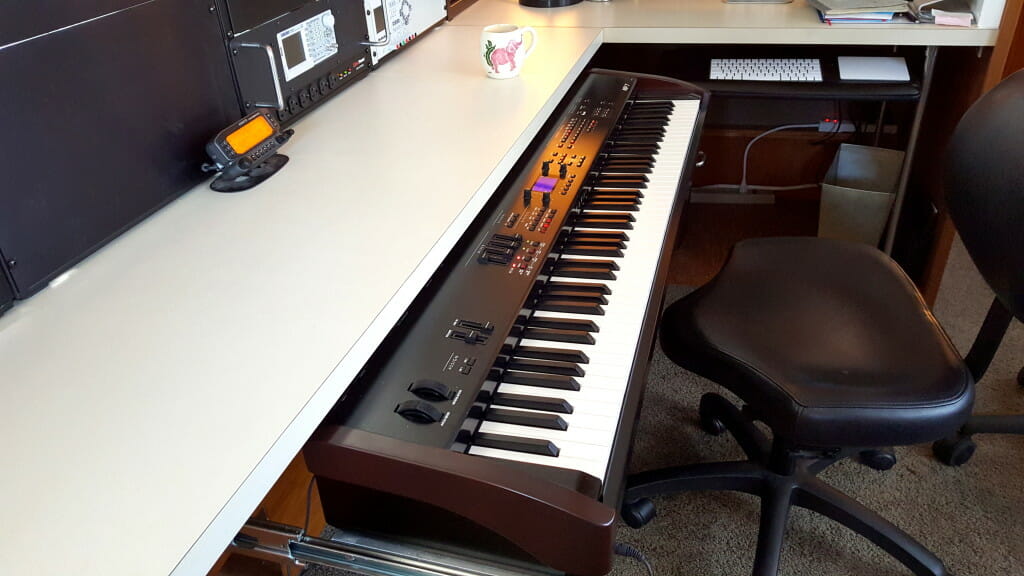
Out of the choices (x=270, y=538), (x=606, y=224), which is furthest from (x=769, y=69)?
(x=270, y=538)

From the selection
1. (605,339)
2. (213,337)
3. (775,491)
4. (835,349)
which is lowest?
(775,491)

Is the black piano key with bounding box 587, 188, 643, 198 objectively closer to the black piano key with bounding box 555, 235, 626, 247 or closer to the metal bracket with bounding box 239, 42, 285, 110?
the black piano key with bounding box 555, 235, 626, 247

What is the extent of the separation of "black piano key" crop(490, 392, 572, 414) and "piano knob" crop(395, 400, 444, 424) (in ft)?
0.39

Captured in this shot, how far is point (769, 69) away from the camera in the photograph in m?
1.85

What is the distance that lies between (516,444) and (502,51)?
794mm

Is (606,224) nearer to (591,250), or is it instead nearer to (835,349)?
(591,250)

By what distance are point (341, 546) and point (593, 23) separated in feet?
4.58

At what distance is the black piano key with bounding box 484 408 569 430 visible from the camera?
2.74 ft

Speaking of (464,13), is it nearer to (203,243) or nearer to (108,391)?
(203,243)

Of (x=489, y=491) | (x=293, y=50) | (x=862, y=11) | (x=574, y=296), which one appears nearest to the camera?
(x=489, y=491)

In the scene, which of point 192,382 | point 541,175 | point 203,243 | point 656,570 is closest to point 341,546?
point 192,382

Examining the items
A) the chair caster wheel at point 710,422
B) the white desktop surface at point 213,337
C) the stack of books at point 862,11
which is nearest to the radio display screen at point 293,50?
the white desktop surface at point 213,337

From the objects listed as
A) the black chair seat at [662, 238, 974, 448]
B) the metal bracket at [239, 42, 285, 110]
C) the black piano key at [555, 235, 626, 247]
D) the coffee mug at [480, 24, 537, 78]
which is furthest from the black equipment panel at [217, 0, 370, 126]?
the black chair seat at [662, 238, 974, 448]

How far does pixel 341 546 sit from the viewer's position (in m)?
0.83
